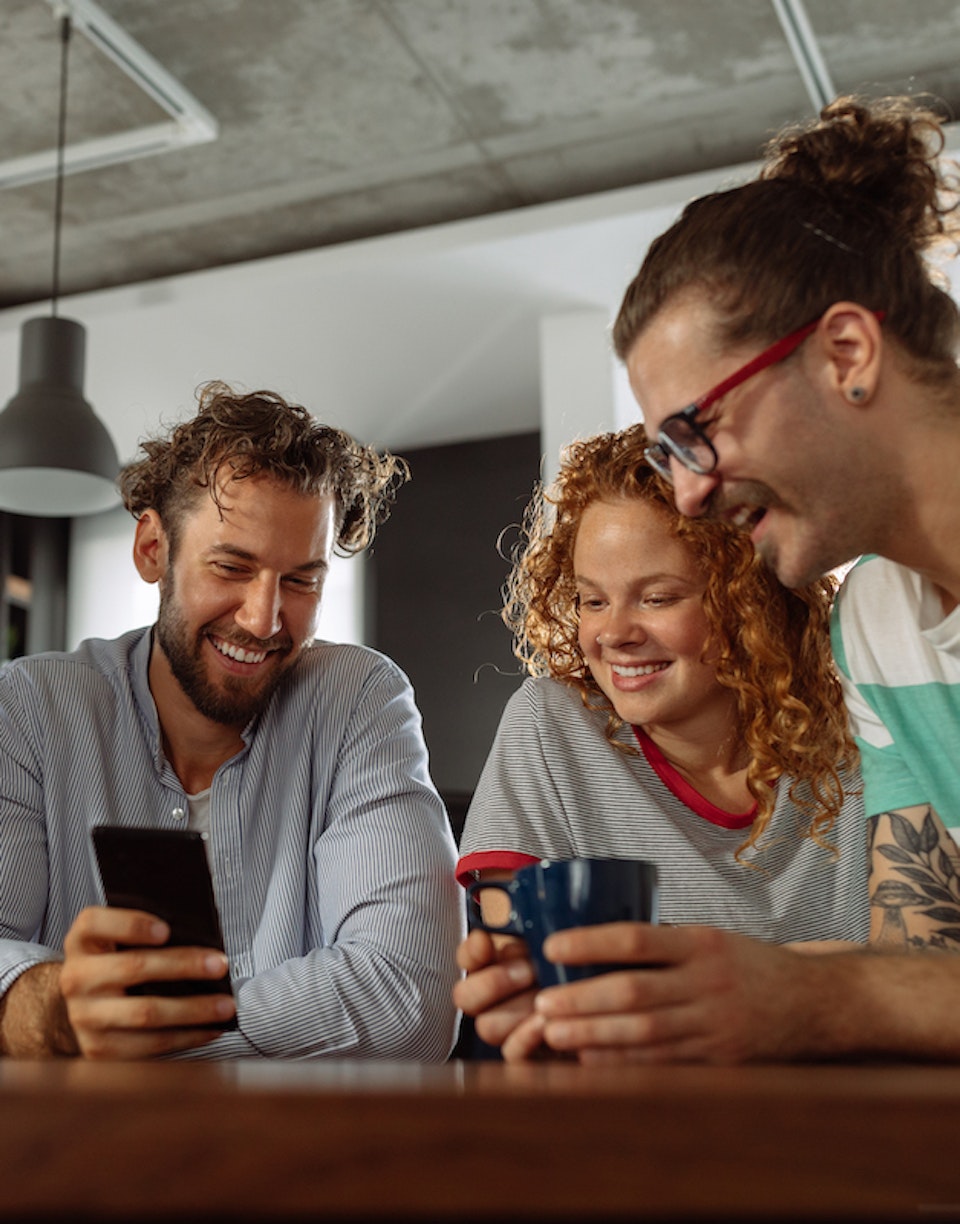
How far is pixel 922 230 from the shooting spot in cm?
140

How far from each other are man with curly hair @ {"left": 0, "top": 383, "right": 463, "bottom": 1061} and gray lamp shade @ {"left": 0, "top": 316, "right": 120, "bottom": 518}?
191 cm

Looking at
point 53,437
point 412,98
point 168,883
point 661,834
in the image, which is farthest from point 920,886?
point 412,98

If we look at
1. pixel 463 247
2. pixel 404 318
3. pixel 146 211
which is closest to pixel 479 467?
pixel 404 318

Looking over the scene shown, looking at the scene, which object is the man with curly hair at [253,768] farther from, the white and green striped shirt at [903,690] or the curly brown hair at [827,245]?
the curly brown hair at [827,245]

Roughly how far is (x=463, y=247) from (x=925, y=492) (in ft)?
13.0

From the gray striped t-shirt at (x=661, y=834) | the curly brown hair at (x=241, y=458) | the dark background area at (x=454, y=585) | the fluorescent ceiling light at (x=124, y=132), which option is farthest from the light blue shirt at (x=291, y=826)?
the dark background area at (x=454, y=585)

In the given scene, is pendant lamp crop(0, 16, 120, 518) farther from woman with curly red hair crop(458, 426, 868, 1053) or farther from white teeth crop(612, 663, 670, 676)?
white teeth crop(612, 663, 670, 676)

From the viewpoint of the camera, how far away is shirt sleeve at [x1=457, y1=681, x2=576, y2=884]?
1496 mm

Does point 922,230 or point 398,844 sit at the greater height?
point 922,230

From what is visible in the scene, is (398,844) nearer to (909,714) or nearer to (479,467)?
(909,714)

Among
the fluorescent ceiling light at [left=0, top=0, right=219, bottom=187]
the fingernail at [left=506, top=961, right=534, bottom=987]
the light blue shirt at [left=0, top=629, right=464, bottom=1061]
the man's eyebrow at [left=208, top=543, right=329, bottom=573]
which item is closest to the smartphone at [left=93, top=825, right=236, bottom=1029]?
the fingernail at [left=506, top=961, right=534, bottom=987]

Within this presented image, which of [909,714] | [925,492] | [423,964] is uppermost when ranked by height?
[925,492]

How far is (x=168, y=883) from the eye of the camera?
3.17ft

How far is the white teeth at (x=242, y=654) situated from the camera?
6.00 ft
